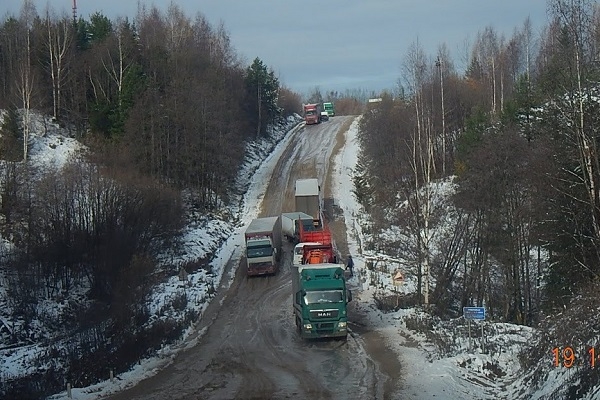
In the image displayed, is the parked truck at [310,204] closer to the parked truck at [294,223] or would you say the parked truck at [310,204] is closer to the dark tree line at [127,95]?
the parked truck at [294,223]

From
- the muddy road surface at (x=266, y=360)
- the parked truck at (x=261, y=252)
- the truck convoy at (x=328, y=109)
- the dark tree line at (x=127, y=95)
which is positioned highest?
the truck convoy at (x=328, y=109)

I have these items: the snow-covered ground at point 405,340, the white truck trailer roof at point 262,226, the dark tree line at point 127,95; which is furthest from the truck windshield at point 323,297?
the dark tree line at point 127,95

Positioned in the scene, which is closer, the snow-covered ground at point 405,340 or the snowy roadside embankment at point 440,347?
the snowy roadside embankment at point 440,347

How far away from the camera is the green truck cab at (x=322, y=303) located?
2556cm

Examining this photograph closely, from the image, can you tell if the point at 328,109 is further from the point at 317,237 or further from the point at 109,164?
Answer: the point at 317,237

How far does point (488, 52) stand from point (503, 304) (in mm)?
66731

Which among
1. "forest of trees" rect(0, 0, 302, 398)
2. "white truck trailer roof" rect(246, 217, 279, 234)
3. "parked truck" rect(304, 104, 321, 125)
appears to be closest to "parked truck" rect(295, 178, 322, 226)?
"white truck trailer roof" rect(246, 217, 279, 234)

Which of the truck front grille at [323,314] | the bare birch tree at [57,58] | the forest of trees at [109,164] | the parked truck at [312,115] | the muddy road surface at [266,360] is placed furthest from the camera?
the parked truck at [312,115]

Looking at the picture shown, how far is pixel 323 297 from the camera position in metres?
25.8

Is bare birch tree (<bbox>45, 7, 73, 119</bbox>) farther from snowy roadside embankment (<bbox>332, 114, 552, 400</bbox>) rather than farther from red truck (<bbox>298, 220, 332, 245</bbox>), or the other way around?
snowy roadside embankment (<bbox>332, 114, 552, 400</bbox>)
